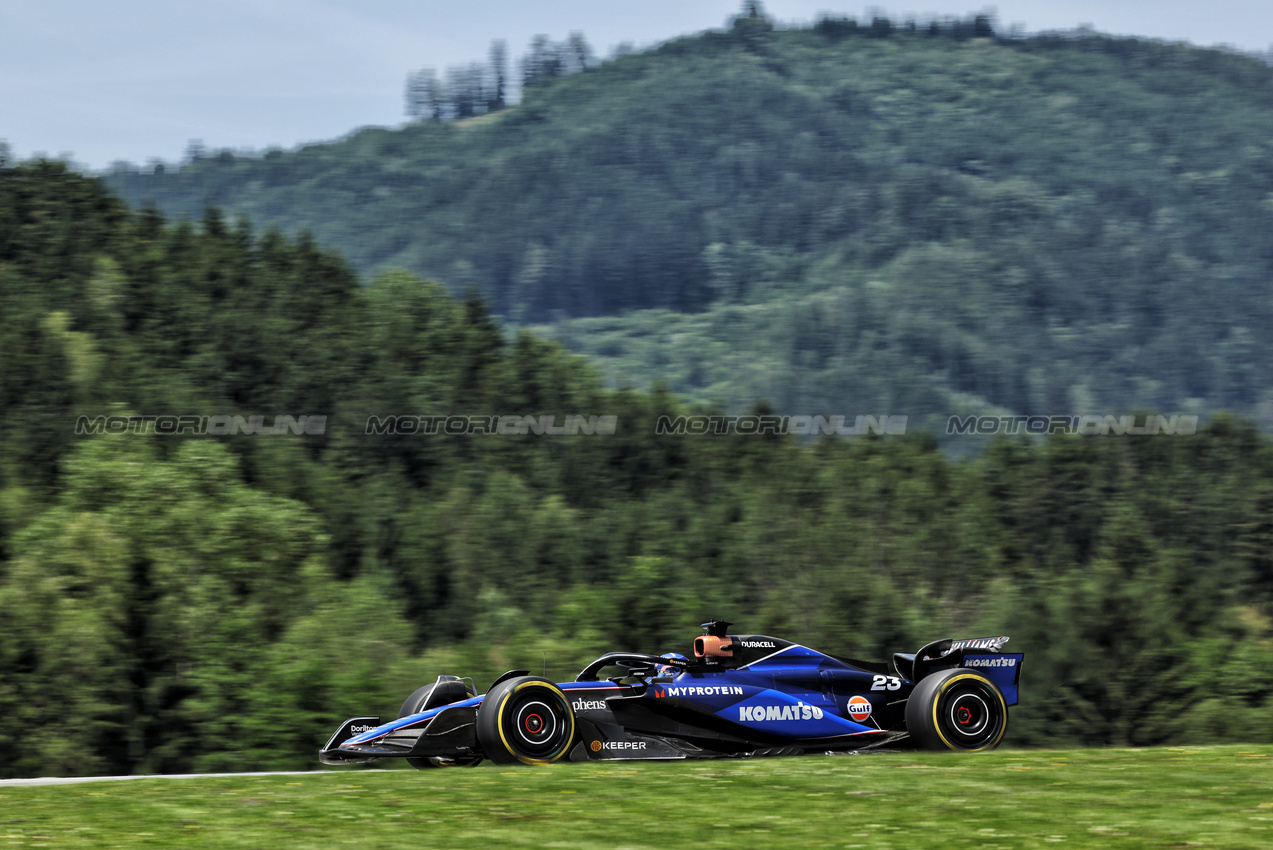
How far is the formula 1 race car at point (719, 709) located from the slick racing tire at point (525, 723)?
0.01 m

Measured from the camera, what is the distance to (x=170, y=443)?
63.3 metres

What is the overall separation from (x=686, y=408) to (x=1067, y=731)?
55869 mm

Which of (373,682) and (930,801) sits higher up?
(930,801)

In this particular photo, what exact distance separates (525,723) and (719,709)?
2.34 metres

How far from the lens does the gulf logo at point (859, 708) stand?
50.0 feet

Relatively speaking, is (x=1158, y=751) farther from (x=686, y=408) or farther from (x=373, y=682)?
(x=686, y=408)

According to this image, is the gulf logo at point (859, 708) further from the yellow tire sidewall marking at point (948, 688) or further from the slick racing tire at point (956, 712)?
the yellow tire sidewall marking at point (948, 688)

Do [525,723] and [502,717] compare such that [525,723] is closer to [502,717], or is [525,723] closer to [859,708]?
[502,717]

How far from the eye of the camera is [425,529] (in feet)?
237

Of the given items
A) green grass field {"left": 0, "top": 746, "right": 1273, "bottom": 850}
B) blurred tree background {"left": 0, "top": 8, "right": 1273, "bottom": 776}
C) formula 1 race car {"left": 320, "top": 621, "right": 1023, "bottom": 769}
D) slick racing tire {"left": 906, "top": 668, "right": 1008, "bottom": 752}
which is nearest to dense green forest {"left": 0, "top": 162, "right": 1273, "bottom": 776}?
blurred tree background {"left": 0, "top": 8, "right": 1273, "bottom": 776}

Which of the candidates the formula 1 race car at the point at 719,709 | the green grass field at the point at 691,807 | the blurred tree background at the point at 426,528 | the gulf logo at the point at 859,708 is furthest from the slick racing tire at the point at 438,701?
the blurred tree background at the point at 426,528

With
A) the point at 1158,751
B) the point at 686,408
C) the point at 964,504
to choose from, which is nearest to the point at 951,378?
the point at 686,408

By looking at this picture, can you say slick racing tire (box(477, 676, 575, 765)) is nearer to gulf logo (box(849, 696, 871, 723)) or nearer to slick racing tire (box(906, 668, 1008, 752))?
gulf logo (box(849, 696, 871, 723))

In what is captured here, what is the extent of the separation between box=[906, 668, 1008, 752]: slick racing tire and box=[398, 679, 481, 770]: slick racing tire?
4.85 metres
